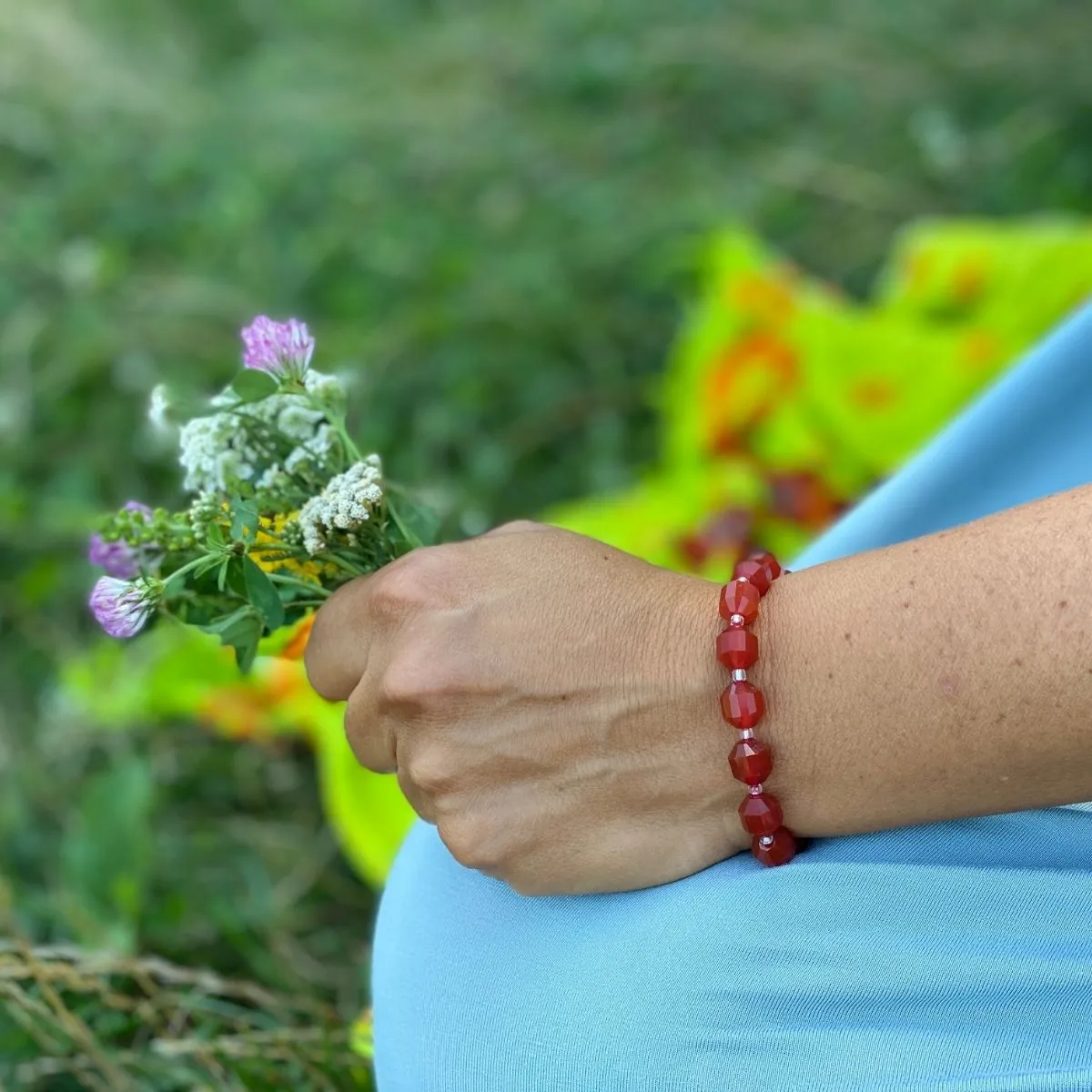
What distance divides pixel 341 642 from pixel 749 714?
25 cm

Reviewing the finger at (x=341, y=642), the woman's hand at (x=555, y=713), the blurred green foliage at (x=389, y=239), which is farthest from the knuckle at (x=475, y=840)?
the blurred green foliage at (x=389, y=239)

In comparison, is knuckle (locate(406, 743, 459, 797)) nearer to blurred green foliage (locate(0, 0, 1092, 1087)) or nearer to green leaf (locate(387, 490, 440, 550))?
green leaf (locate(387, 490, 440, 550))

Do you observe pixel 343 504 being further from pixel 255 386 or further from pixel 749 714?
pixel 749 714

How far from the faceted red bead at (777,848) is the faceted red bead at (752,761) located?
45mm

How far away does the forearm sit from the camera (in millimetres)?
573

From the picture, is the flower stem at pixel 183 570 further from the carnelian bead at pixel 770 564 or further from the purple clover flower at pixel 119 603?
the carnelian bead at pixel 770 564

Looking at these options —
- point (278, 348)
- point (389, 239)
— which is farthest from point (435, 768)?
point (389, 239)

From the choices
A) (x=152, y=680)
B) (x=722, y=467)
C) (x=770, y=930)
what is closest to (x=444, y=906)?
(x=770, y=930)

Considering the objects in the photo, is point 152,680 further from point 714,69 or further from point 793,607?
point 714,69

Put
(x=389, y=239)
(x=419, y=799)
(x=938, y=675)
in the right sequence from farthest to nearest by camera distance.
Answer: (x=389, y=239) < (x=419, y=799) < (x=938, y=675)

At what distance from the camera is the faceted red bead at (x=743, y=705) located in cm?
61

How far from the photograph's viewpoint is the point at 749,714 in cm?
61

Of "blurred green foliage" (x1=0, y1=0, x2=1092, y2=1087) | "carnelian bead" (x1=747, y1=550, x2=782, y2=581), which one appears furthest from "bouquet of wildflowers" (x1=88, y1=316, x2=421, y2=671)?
"blurred green foliage" (x1=0, y1=0, x2=1092, y2=1087)

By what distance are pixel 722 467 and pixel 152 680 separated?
2.84 ft
